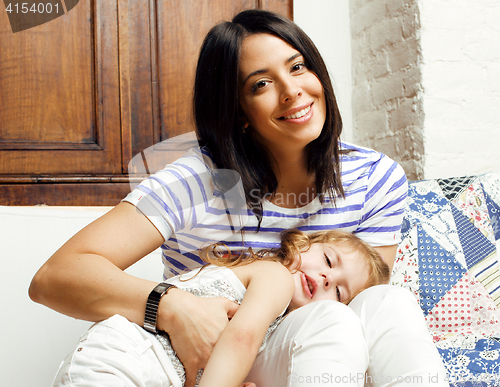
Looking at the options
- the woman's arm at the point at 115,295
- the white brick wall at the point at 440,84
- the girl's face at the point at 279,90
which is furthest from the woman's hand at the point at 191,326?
the white brick wall at the point at 440,84

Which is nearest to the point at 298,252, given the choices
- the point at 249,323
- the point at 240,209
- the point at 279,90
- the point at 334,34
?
the point at 240,209

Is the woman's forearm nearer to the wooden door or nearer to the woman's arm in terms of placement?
the woman's arm

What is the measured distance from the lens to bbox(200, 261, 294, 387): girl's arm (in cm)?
74

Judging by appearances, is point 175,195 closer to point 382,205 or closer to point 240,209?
point 240,209

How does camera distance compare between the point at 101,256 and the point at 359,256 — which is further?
the point at 359,256

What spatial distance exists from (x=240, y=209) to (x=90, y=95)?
1045 mm

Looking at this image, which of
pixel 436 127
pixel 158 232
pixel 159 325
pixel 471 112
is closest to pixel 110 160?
pixel 158 232

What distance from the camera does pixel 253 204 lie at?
1.15m

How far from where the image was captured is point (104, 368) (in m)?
0.74

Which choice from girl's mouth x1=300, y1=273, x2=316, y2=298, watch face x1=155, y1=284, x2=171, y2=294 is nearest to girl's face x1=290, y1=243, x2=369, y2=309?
girl's mouth x1=300, y1=273, x2=316, y2=298

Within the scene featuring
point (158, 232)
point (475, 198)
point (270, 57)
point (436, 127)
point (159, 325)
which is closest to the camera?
point (159, 325)

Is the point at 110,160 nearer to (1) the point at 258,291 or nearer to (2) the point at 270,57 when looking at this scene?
(2) the point at 270,57

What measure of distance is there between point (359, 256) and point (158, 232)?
517mm

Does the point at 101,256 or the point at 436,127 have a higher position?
the point at 436,127
